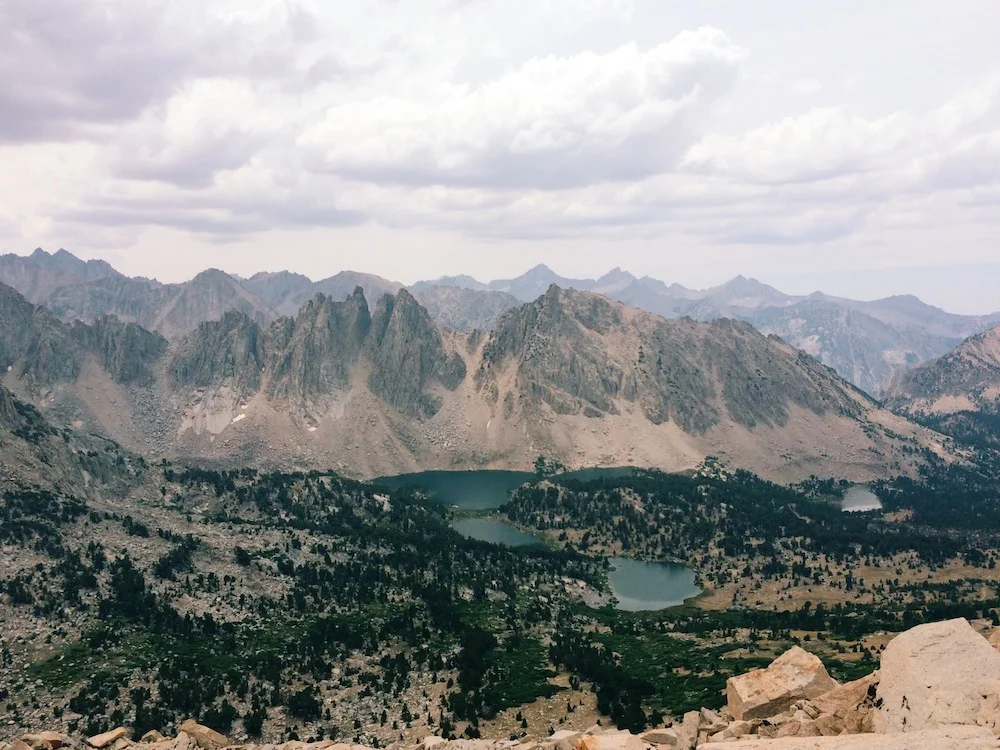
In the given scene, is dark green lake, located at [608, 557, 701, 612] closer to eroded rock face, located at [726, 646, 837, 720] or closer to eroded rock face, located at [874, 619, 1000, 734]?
eroded rock face, located at [726, 646, 837, 720]

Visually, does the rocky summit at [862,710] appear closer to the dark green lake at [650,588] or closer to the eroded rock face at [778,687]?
the eroded rock face at [778,687]

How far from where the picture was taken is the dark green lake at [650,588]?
6732 inches

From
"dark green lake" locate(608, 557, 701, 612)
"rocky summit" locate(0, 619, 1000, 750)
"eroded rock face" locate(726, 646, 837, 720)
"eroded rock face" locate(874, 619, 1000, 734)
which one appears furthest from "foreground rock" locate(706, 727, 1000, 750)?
"dark green lake" locate(608, 557, 701, 612)

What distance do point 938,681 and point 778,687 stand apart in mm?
14619

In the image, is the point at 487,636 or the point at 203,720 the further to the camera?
the point at 487,636

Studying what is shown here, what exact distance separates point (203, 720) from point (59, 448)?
119 m

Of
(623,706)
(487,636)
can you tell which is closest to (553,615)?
(487,636)

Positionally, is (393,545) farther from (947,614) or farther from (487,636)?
(947,614)

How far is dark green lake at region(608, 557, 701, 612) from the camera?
171000 millimetres

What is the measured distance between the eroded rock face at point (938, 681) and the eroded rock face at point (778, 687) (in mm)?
9632

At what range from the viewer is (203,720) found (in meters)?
81.6

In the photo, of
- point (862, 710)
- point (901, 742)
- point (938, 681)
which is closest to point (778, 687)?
point (862, 710)

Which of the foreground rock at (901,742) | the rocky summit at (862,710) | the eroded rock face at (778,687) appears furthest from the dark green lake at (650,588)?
the foreground rock at (901,742)

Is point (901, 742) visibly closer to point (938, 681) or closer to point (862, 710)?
point (938, 681)
